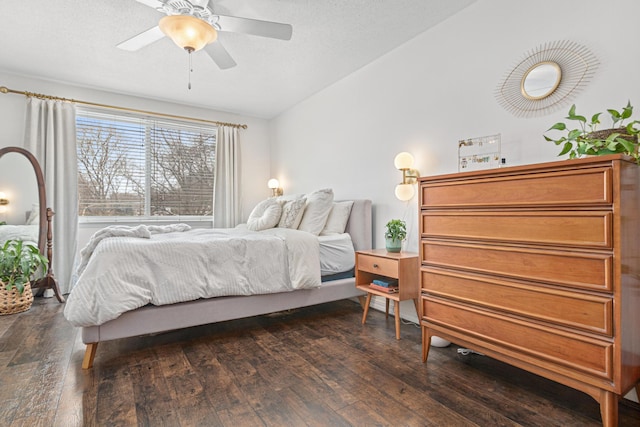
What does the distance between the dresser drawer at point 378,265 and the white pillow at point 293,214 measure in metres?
0.78

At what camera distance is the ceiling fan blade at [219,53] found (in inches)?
95.8

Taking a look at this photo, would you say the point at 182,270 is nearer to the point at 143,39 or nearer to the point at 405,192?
the point at 143,39

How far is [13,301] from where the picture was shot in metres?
3.04

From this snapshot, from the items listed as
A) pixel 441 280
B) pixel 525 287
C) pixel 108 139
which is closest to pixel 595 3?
pixel 525 287

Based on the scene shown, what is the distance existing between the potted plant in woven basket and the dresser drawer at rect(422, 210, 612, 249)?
372cm

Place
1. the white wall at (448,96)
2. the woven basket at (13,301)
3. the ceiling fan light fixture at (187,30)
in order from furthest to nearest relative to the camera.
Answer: the woven basket at (13,301)
the ceiling fan light fixture at (187,30)
the white wall at (448,96)

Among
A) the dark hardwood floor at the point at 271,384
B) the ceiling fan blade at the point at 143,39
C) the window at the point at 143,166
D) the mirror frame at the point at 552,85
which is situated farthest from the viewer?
the window at the point at 143,166

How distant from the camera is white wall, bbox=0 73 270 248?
3.66 m

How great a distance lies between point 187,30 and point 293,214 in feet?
5.90

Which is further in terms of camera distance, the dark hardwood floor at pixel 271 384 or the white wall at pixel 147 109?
the white wall at pixel 147 109

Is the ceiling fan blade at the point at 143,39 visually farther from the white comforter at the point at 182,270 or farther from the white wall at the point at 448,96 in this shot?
the white wall at the point at 448,96

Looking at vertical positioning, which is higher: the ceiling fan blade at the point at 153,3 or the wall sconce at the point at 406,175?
the ceiling fan blade at the point at 153,3

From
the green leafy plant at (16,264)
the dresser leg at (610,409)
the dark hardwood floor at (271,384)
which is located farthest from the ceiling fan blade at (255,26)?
the green leafy plant at (16,264)

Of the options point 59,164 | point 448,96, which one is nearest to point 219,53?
point 448,96
